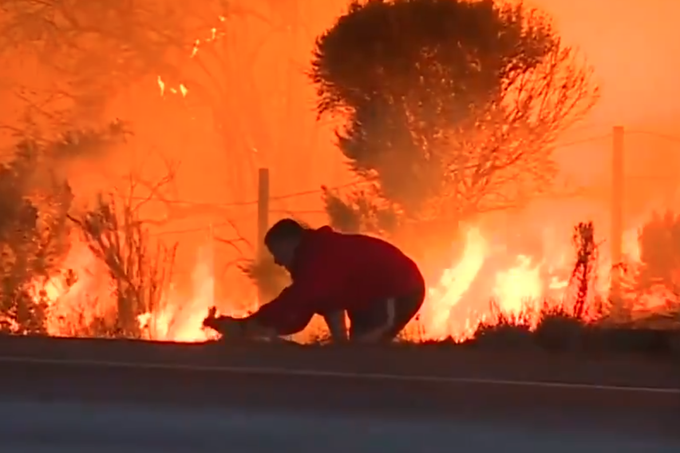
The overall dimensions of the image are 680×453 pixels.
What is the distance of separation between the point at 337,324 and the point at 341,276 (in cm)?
61

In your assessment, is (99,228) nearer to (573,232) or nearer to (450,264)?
(450,264)

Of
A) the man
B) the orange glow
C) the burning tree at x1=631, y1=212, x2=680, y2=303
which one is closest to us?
the man

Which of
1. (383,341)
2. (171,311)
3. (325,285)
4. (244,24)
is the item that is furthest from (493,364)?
(244,24)

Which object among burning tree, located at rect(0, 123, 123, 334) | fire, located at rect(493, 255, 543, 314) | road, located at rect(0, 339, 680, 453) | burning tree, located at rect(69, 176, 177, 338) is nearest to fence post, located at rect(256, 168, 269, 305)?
burning tree, located at rect(69, 176, 177, 338)

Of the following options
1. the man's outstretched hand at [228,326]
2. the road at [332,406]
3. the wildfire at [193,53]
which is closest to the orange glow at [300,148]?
the wildfire at [193,53]

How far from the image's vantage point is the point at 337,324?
70.9 inches

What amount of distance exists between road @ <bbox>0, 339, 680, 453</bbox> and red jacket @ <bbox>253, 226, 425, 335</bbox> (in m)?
0.93

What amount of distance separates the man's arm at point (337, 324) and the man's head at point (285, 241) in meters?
0.61

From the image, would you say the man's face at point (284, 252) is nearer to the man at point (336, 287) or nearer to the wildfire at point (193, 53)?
the man at point (336, 287)

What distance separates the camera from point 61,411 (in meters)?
0.94

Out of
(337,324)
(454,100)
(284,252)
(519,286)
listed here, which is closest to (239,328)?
(337,324)

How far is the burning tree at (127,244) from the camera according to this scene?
347 cm

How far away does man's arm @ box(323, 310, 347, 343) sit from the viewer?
1.42m

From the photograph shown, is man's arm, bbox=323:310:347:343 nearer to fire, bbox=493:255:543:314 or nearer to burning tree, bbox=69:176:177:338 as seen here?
fire, bbox=493:255:543:314
